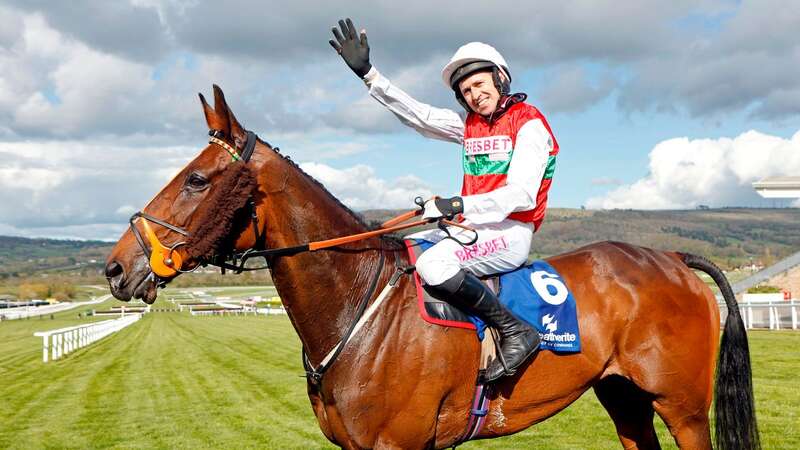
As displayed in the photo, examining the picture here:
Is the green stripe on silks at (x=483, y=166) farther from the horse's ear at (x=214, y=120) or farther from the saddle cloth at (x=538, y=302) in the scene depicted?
the horse's ear at (x=214, y=120)

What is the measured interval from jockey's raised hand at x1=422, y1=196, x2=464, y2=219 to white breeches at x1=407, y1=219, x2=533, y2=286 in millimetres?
235

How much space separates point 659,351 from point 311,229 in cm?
236

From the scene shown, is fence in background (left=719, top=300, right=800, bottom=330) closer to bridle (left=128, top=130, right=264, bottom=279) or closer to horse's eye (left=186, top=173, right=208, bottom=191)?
bridle (left=128, top=130, right=264, bottom=279)

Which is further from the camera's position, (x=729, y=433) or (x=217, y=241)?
(x=729, y=433)

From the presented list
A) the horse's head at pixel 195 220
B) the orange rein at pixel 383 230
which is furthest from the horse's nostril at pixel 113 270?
the orange rein at pixel 383 230

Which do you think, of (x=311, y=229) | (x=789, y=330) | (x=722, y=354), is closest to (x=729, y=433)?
(x=722, y=354)

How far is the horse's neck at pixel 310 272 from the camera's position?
3846 millimetres

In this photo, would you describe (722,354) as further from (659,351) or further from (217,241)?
(217,241)

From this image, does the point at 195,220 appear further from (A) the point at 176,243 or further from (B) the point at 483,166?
(B) the point at 483,166

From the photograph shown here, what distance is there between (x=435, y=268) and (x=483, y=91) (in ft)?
3.71

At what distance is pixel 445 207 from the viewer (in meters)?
3.75

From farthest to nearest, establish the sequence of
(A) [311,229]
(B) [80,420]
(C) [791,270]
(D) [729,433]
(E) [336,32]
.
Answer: (C) [791,270]
(B) [80,420]
(D) [729,433]
(E) [336,32]
(A) [311,229]

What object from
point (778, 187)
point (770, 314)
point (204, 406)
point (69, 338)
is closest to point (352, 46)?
point (204, 406)

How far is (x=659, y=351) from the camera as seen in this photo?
438cm
